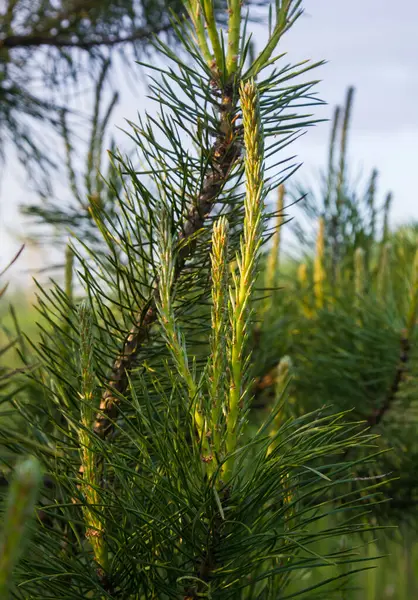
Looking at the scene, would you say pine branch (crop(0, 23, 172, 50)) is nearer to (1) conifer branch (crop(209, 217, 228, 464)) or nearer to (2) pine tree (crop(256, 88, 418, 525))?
(2) pine tree (crop(256, 88, 418, 525))

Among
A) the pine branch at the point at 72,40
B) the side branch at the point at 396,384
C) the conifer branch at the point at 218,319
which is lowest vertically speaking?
the side branch at the point at 396,384

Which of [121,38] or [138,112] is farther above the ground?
[121,38]

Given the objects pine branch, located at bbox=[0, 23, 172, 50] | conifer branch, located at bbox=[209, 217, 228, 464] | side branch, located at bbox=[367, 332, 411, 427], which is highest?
pine branch, located at bbox=[0, 23, 172, 50]

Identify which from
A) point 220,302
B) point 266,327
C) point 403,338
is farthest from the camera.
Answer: point 266,327

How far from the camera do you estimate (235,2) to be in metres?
0.27

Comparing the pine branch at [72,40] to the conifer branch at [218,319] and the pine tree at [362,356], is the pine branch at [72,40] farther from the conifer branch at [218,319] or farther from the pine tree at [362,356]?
the conifer branch at [218,319]

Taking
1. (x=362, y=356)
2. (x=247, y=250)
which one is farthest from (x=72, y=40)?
(x=247, y=250)

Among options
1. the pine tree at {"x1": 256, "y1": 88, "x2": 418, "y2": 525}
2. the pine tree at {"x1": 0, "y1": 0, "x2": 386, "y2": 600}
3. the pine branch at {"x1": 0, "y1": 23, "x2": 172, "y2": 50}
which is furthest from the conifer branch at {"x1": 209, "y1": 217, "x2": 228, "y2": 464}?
the pine branch at {"x1": 0, "y1": 23, "x2": 172, "y2": 50}

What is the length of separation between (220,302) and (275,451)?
0.06 metres

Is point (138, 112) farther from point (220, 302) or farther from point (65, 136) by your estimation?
point (65, 136)

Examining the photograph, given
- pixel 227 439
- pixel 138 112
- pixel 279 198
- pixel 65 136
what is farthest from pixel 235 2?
pixel 65 136

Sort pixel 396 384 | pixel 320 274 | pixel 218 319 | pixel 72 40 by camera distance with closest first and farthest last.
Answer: pixel 218 319, pixel 396 384, pixel 320 274, pixel 72 40

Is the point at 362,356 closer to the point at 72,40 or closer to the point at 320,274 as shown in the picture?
the point at 320,274

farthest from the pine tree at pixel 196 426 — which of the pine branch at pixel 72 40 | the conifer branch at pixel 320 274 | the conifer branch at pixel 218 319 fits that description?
the pine branch at pixel 72 40
